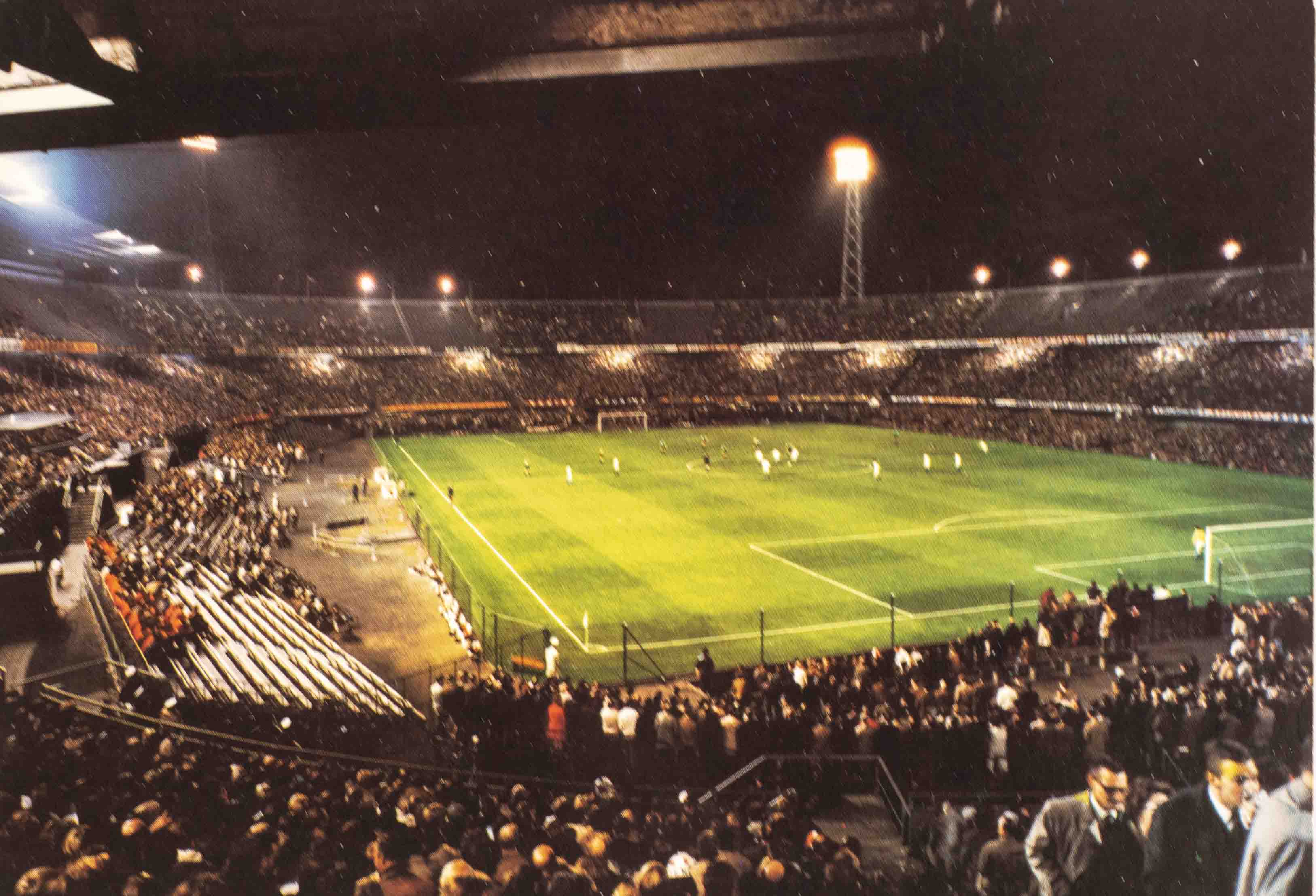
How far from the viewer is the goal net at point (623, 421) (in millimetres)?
66312

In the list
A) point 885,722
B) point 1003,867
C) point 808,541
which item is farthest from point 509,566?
point 1003,867

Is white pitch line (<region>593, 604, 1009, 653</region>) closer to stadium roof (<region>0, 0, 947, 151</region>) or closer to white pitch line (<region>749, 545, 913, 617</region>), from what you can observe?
white pitch line (<region>749, 545, 913, 617</region>)

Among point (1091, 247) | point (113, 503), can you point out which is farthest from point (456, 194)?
point (1091, 247)

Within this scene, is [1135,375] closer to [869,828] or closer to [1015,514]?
[1015,514]

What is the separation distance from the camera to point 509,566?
25.1 metres

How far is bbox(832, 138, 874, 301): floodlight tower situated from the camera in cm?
759

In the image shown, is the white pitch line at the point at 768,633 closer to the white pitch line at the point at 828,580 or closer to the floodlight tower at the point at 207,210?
the white pitch line at the point at 828,580

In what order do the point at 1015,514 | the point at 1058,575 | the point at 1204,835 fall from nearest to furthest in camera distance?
1. the point at 1204,835
2. the point at 1058,575
3. the point at 1015,514

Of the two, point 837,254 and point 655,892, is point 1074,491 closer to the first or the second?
point 655,892

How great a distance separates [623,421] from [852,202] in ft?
72.6

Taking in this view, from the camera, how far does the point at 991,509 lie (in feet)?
104

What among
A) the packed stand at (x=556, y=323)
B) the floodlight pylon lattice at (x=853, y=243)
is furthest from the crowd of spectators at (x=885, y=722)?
the packed stand at (x=556, y=323)

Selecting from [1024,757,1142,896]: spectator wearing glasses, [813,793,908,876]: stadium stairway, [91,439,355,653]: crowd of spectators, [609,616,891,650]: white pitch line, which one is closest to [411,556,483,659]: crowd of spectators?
[91,439,355,653]: crowd of spectators

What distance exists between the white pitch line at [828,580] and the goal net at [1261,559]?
6828 mm
